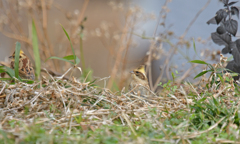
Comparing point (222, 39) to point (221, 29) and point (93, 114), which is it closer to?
point (221, 29)

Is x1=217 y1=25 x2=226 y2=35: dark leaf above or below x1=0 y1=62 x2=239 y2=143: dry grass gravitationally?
above

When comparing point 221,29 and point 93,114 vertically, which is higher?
point 221,29

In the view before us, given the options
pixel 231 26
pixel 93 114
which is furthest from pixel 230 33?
pixel 93 114

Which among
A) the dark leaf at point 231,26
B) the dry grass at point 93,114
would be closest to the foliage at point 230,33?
the dark leaf at point 231,26

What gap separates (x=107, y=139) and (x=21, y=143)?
1.12 feet

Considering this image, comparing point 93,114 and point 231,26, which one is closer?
point 93,114

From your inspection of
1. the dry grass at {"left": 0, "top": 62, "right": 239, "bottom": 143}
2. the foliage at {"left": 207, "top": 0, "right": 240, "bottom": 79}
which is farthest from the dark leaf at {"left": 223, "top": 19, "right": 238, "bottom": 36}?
the dry grass at {"left": 0, "top": 62, "right": 239, "bottom": 143}

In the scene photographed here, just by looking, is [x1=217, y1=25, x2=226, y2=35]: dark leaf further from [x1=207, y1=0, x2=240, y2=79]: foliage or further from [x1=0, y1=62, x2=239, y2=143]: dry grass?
[x1=0, y1=62, x2=239, y2=143]: dry grass

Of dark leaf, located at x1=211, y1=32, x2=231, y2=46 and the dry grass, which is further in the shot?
dark leaf, located at x1=211, y1=32, x2=231, y2=46

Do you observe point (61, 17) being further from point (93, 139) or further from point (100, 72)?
point (93, 139)

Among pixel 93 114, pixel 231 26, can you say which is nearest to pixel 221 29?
pixel 231 26

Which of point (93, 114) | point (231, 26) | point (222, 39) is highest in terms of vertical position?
point (231, 26)

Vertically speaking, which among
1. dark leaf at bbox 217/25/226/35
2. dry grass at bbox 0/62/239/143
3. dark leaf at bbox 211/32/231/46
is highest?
dark leaf at bbox 217/25/226/35

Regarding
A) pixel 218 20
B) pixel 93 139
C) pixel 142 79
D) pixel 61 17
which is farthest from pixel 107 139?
pixel 61 17
